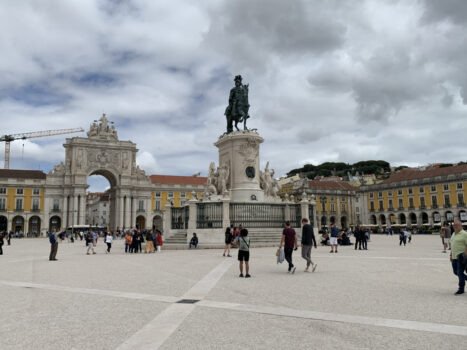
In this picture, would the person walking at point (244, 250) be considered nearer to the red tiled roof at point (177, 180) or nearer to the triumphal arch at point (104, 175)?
the triumphal arch at point (104, 175)

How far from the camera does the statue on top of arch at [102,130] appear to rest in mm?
77956

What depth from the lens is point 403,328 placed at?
4.62m

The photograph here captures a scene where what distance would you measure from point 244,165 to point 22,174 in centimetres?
6946

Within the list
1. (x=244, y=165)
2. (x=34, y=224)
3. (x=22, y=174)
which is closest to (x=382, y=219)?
(x=244, y=165)

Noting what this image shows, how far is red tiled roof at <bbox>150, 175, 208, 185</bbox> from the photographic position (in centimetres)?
8771

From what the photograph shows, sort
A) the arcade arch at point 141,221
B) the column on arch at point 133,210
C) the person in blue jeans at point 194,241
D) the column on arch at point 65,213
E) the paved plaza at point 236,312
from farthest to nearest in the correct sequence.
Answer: the arcade arch at point 141,221
the column on arch at point 133,210
the column on arch at point 65,213
the person in blue jeans at point 194,241
the paved plaza at point 236,312

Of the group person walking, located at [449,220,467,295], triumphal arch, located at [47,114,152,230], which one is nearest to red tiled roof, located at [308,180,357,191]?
triumphal arch, located at [47,114,152,230]

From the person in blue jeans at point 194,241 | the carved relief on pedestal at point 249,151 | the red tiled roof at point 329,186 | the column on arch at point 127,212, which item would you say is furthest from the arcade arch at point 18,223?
the person in blue jeans at point 194,241

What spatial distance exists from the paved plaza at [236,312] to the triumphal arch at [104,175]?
68.4m

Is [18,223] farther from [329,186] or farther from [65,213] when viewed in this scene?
[329,186]

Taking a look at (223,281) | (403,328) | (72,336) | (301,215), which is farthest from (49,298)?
(301,215)

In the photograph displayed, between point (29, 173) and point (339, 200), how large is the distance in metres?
64.6

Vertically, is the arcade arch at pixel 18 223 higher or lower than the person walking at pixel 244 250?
higher

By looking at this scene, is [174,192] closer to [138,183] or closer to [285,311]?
[138,183]
